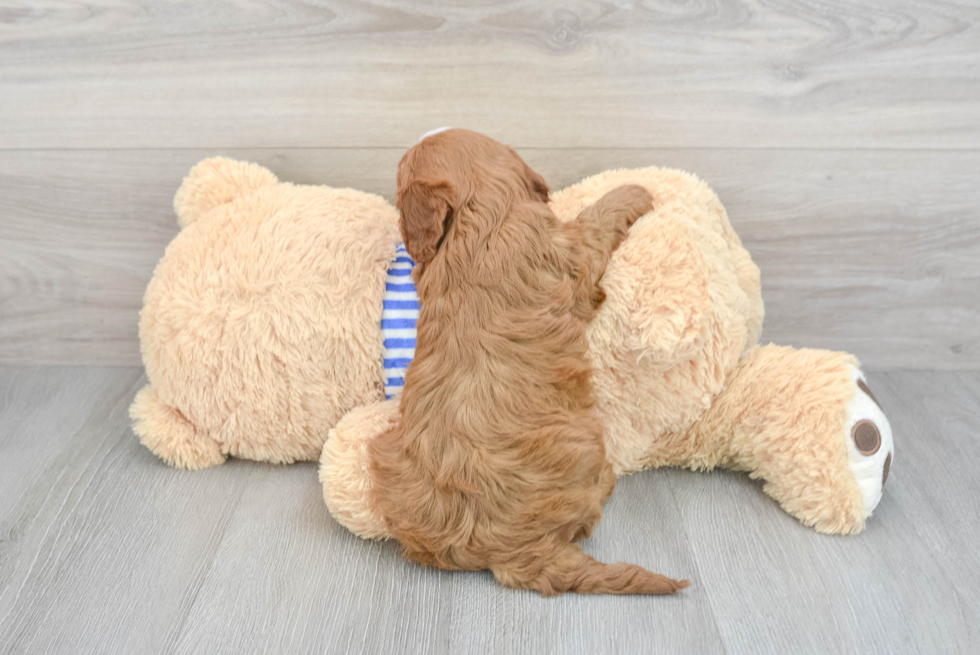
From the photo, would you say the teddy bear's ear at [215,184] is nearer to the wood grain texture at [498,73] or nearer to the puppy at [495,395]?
the wood grain texture at [498,73]

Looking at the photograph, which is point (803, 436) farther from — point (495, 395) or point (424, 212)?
point (424, 212)

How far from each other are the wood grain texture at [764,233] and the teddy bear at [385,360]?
0.33ft

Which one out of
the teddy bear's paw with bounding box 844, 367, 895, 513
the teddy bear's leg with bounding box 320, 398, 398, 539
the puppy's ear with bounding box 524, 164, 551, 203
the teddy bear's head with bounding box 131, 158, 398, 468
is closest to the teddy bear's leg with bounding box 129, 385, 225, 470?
the teddy bear's head with bounding box 131, 158, 398, 468

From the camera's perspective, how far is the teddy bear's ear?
103 centimetres

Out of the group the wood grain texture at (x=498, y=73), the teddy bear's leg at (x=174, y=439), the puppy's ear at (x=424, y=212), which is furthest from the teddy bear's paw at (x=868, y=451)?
the teddy bear's leg at (x=174, y=439)

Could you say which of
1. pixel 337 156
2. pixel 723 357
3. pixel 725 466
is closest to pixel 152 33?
pixel 337 156

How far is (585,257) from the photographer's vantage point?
0.85 metres

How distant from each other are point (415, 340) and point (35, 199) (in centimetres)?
69

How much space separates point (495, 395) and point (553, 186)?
430mm

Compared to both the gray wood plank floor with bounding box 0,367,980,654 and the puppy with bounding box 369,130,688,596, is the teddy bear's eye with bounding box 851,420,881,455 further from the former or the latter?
the puppy with bounding box 369,130,688,596

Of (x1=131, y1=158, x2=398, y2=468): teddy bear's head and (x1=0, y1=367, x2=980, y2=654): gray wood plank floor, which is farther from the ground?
(x1=131, y1=158, x2=398, y2=468): teddy bear's head

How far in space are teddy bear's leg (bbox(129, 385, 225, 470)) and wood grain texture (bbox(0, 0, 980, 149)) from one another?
0.40m

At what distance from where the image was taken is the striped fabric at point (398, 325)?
91cm

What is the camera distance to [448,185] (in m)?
0.80
